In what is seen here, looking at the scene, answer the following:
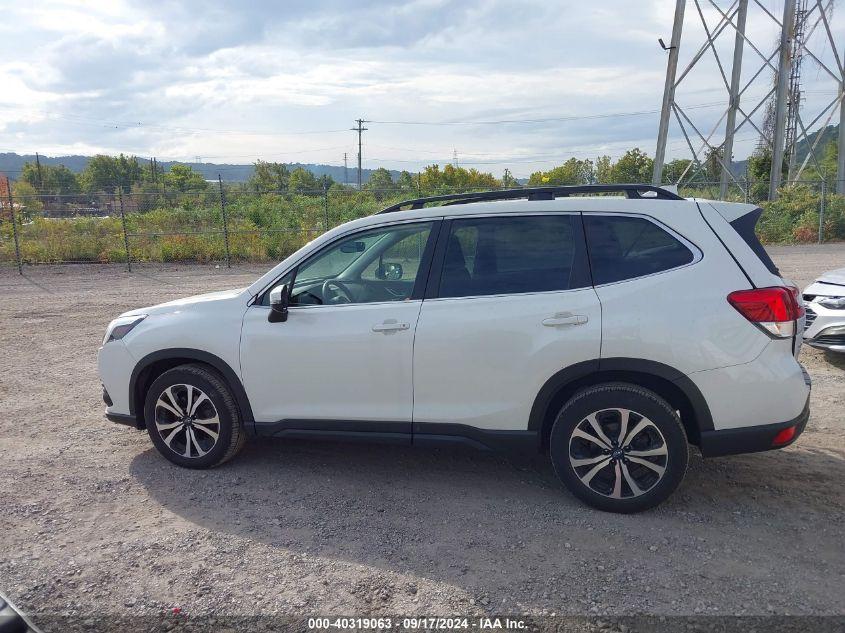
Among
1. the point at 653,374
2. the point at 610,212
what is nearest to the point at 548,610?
the point at 653,374

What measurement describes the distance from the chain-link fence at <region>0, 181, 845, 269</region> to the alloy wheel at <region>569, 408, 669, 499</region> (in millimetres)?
14831

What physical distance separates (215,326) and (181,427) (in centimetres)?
77

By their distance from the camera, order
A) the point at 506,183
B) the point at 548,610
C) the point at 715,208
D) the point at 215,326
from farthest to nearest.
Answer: the point at 506,183 < the point at 215,326 < the point at 715,208 < the point at 548,610

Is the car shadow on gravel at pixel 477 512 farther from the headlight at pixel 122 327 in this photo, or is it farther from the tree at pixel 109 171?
the tree at pixel 109 171

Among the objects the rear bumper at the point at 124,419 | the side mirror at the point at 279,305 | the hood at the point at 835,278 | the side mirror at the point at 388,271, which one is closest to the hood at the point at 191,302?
the side mirror at the point at 279,305

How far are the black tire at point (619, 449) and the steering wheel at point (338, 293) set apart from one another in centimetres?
155

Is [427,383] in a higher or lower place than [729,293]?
lower

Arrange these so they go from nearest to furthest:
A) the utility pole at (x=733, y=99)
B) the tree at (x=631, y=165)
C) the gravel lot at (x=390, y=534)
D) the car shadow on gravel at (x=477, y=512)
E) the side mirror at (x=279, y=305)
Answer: the gravel lot at (x=390, y=534)
the car shadow on gravel at (x=477, y=512)
the side mirror at (x=279, y=305)
the utility pole at (x=733, y=99)
the tree at (x=631, y=165)

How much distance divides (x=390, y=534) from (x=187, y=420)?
175 cm

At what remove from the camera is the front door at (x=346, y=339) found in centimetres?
421

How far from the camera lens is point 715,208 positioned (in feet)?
13.1

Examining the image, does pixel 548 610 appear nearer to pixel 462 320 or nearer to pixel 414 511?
A: pixel 414 511

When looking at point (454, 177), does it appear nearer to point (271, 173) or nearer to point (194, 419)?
point (271, 173)

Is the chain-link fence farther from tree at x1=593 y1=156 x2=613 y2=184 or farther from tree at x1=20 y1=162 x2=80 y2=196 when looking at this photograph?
tree at x1=20 y1=162 x2=80 y2=196
